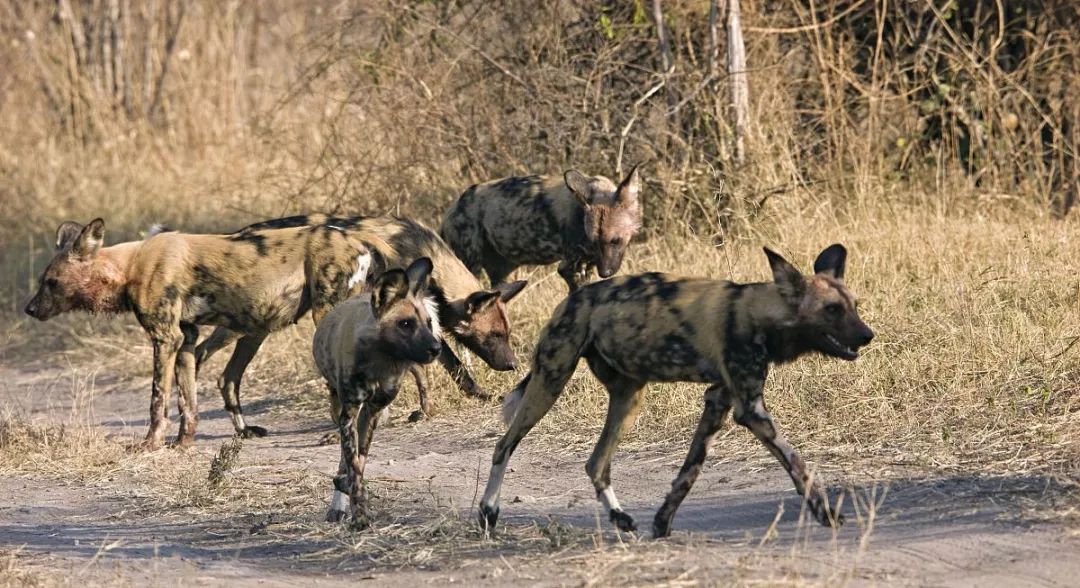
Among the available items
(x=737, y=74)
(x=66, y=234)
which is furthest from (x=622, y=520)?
(x=737, y=74)

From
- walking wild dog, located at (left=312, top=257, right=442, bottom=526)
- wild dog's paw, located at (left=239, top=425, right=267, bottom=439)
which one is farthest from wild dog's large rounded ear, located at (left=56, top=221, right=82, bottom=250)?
walking wild dog, located at (left=312, top=257, right=442, bottom=526)

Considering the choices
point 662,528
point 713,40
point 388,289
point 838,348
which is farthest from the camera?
point 713,40

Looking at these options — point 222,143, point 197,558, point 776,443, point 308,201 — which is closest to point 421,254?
point 197,558

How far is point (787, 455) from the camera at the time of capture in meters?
4.46

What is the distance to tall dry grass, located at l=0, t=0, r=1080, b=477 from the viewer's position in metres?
7.06

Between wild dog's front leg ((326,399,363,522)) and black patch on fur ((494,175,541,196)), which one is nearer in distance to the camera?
wild dog's front leg ((326,399,363,522))

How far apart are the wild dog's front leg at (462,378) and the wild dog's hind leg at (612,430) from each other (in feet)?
7.21

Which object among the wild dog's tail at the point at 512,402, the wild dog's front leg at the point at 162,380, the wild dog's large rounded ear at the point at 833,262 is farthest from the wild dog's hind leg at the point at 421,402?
the wild dog's large rounded ear at the point at 833,262

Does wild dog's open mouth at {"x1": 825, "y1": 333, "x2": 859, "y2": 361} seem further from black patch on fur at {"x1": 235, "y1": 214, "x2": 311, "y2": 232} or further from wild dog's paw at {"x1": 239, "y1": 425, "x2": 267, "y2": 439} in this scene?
wild dog's paw at {"x1": 239, "y1": 425, "x2": 267, "y2": 439}

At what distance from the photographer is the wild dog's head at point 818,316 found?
14.9 feet

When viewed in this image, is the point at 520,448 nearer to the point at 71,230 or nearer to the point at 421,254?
the point at 421,254

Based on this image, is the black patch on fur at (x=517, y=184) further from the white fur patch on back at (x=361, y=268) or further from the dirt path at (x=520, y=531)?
the dirt path at (x=520, y=531)

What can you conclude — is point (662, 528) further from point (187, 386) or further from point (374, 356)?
point (187, 386)

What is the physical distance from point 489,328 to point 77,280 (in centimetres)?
191
